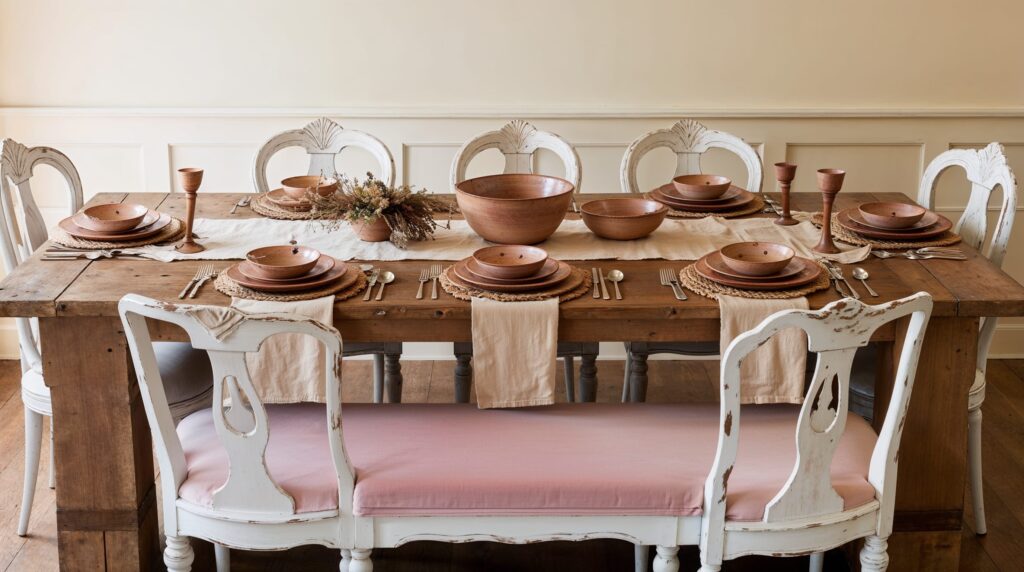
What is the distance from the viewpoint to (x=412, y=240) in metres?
2.69

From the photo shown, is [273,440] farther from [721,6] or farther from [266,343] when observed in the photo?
[721,6]

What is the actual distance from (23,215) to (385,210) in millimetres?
944

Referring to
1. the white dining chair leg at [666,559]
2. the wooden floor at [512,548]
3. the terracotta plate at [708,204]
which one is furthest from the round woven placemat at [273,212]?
the white dining chair leg at [666,559]

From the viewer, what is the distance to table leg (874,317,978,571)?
224cm

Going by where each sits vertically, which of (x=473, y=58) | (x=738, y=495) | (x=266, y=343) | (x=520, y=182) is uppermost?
(x=473, y=58)

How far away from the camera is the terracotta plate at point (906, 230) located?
8.70 ft

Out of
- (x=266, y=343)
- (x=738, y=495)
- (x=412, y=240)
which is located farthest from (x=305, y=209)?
(x=738, y=495)

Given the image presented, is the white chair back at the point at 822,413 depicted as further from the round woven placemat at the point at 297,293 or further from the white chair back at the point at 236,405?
the round woven placemat at the point at 297,293

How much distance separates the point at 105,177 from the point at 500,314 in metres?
2.16

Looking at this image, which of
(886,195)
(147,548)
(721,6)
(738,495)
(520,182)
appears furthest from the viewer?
(721,6)

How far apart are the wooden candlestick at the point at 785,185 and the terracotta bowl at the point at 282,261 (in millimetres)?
1155

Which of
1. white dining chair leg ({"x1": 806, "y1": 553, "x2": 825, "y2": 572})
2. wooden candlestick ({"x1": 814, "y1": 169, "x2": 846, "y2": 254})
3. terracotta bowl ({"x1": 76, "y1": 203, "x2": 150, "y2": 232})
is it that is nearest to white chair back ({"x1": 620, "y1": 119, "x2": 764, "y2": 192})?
wooden candlestick ({"x1": 814, "y1": 169, "x2": 846, "y2": 254})

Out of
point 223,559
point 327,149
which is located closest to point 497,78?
point 327,149

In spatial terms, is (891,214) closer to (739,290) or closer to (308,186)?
(739,290)
